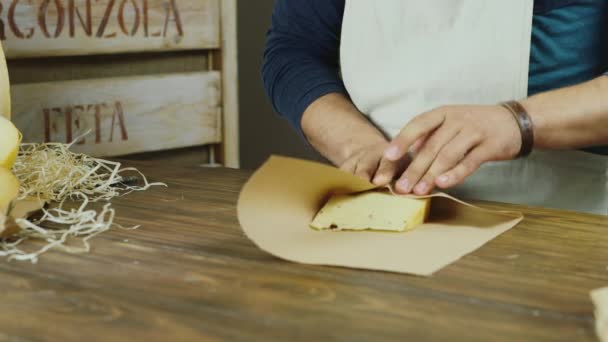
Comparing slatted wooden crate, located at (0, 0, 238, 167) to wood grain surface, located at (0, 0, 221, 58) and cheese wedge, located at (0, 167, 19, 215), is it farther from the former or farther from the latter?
cheese wedge, located at (0, 167, 19, 215)

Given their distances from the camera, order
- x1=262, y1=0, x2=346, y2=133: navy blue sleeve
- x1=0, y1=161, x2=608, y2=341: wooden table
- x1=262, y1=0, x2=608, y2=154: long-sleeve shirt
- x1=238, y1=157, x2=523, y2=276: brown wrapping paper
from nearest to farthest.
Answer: x1=0, y1=161, x2=608, y2=341: wooden table
x1=238, y1=157, x2=523, y2=276: brown wrapping paper
x1=262, y1=0, x2=608, y2=154: long-sleeve shirt
x1=262, y1=0, x2=346, y2=133: navy blue sleeve

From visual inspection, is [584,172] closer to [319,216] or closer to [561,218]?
[561,218]

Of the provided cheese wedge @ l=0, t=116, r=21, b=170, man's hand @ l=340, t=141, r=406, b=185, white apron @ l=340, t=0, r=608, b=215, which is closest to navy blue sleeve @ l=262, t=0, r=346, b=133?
white apron @ l=340, t=0, r=608, b=215

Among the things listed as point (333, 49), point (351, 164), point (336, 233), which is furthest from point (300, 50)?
point (336, 233)

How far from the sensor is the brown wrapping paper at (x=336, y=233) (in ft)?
2.70

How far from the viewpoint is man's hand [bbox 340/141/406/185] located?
1085mm

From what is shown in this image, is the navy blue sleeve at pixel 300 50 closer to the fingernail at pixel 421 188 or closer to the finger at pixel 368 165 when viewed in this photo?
the finger at pixel 368 165

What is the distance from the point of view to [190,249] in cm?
87

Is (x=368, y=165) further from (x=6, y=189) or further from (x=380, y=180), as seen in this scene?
(x=6, y=189)

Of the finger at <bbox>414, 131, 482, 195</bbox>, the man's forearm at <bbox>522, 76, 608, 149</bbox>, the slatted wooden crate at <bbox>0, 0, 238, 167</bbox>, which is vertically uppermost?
the man's forearm at <bbox>522, 76, 608, 149</bbox>

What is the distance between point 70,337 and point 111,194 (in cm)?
54

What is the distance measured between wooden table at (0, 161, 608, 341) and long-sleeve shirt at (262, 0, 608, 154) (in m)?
0.42

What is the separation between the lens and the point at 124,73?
7.09 ft

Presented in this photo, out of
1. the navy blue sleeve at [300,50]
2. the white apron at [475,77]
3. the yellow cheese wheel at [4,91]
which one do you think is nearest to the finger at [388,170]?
the white apron at [475,77]
